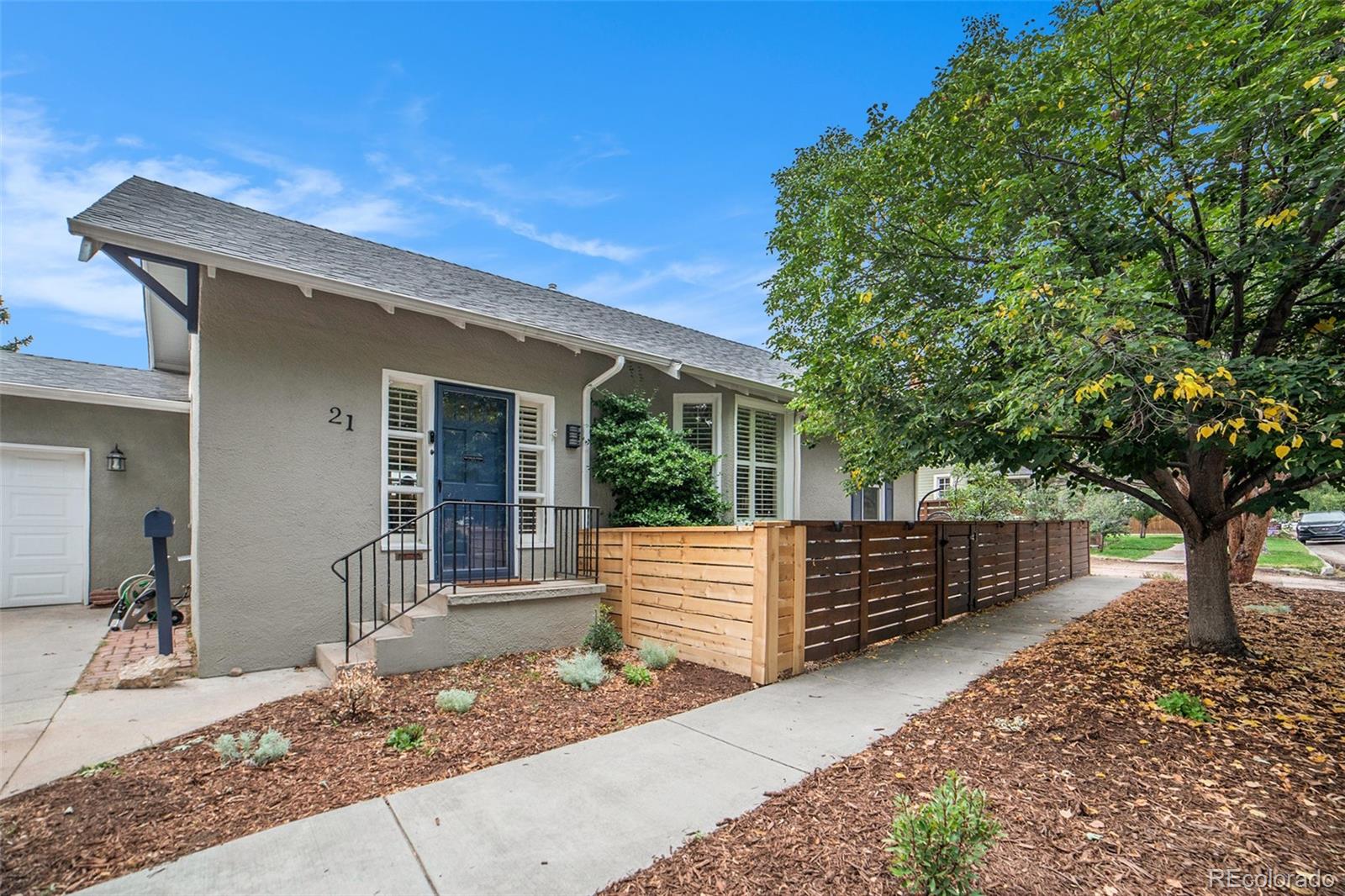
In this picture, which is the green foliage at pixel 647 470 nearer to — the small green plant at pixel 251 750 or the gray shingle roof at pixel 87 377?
the small green plant at pixel 251 750

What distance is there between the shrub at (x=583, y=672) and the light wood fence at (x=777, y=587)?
3.11ft

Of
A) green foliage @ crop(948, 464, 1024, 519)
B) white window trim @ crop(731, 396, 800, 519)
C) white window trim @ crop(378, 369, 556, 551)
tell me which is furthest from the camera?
green foliage @ crop(948, 464, 1024, 519)

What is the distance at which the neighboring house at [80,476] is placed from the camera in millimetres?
7766

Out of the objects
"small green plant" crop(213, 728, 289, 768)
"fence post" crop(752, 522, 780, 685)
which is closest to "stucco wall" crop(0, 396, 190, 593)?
"small green plant" crop(213, 728, 289, 768)

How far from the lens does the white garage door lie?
775cm

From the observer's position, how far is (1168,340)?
3344 millimetres

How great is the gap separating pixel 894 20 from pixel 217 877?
9309 millimetres

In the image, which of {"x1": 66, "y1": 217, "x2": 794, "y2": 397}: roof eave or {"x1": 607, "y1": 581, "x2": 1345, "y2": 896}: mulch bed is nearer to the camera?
{"x1": 607, "y1": 581, "x2": 1345, "y2": 896}: mulch bed

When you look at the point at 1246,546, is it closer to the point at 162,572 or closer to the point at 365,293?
the point at 365,293

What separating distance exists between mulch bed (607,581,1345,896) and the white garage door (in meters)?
9.97

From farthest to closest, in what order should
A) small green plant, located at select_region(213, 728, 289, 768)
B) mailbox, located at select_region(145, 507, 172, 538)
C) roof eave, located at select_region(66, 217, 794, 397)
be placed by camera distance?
mailbox, located at select_region(145, 507, 172, 538) < roof eave, located at select_region(66, 217, 794, 397) < small green plant, located at select_region(213, 728, 289, 768)

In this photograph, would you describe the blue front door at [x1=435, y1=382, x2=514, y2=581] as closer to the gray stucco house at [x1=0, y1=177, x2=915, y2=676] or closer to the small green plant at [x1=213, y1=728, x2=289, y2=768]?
the gray stucco house at [x1=0, y1=177, x2=915, y2=676]

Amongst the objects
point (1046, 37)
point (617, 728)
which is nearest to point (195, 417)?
point (617, 728)

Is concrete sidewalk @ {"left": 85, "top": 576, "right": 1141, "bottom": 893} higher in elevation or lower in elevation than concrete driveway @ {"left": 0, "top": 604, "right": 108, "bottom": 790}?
higher
